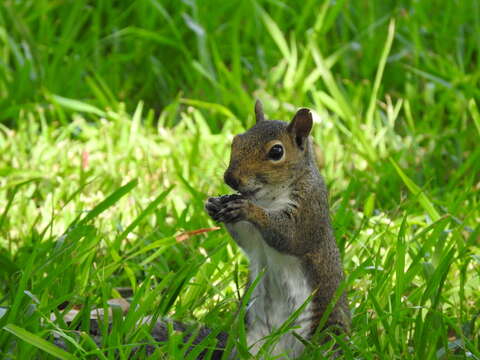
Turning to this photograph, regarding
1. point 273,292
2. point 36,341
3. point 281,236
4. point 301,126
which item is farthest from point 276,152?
point 36,341

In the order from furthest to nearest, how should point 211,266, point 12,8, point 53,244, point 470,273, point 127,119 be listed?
1. point 12,8
2. point 127,119
3. point 470,273
4. point 211,266
5. point 53,244

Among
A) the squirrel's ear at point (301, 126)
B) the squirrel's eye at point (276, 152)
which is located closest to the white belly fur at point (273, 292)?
the squirrel's eye at point (276, 152)

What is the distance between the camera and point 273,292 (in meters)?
3.06

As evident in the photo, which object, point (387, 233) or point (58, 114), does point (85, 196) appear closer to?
point (58, 114)

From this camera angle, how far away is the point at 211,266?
3.57m

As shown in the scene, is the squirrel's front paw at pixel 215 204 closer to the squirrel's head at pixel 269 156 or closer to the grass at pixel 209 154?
the squirrel's head at pixel 269 156

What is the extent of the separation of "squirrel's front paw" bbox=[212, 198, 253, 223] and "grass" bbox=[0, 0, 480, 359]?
9.5 inches

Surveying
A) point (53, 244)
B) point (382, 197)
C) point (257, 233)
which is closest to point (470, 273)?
point (382, 197)

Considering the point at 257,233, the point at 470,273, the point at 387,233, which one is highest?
the point at 257,233

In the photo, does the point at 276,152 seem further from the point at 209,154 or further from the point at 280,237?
the point at 209,154

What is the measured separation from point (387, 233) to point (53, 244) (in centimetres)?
126

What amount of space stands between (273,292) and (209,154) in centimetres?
192

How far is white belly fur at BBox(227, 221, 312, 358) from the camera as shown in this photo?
304 centimetres

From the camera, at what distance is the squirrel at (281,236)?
3.03 metres
